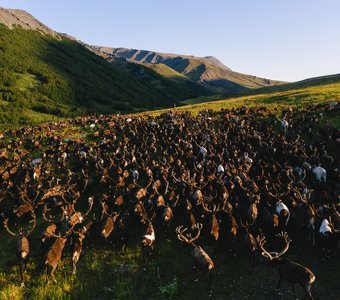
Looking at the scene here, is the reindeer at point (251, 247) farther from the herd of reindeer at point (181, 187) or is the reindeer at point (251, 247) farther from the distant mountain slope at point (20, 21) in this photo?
the distant mountain slope at point (20, 21)

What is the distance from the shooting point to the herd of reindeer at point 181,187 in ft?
59.7

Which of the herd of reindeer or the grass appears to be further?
the herd of reindeer

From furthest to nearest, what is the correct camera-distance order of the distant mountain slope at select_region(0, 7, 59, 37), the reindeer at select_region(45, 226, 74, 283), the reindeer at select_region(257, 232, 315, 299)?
1. the distant mountain slope at select_region(0, 7, 59, 37)
2. the reindeer at select_region(45, 226, 74, 283)
3. the reindeer at select_region(257, 232, 315, 299)

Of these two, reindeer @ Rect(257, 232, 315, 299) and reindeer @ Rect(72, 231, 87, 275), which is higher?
reindeer @ Rect(257, 232, 315, 299)

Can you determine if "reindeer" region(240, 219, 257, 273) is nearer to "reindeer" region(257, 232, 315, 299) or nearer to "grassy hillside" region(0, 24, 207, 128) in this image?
"reindeer" region(257, 232, 315, 299)

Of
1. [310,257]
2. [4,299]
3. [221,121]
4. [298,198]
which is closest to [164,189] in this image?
[298,198]

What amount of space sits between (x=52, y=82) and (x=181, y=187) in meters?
109

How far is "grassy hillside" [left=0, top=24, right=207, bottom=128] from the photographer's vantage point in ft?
326

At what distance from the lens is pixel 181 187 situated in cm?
→ 2452

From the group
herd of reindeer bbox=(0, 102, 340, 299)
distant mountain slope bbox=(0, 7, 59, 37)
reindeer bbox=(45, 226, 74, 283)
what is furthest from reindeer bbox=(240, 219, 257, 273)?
distant mountain slope bbox=(0, 7, 59, 37)

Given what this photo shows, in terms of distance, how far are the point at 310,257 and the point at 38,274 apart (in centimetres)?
1382

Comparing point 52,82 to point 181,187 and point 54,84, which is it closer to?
point 54,84

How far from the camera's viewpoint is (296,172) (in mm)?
26547

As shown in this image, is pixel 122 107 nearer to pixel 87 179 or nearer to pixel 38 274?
pixel 87 179
